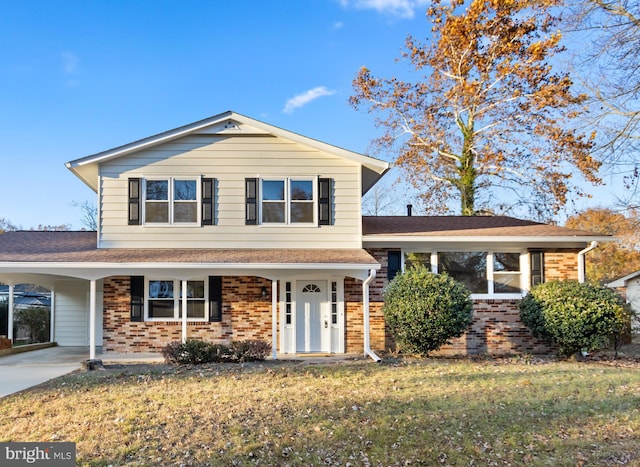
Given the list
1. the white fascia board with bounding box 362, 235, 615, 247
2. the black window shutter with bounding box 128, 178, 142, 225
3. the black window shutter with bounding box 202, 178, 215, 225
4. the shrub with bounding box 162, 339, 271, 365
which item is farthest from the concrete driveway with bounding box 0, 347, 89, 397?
the white fascia board with bounding box 362, 235, 615, 247

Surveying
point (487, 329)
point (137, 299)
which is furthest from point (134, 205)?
point (487, 329)

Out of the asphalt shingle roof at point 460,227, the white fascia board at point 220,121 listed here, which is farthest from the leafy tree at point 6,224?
the asphalt shingle roof at point 460,227

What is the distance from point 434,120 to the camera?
22891mm

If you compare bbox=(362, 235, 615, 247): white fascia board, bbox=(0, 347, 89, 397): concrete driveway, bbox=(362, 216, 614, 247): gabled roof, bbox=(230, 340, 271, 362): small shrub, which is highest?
bbox=(362, 216, 614, 247): gabled roof

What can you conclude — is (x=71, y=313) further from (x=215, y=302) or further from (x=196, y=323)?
(x=215, y=302)

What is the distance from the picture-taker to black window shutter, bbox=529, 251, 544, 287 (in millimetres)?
12203

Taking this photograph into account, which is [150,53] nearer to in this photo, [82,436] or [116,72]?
[116,72]

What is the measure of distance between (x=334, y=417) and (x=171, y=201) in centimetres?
762

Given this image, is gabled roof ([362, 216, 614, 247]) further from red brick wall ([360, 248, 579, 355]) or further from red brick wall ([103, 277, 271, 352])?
red brick wall ([103, 277, 271, 352])

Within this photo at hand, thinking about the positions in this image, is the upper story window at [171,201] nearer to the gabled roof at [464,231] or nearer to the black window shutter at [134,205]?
the black window shutter at [134,205]

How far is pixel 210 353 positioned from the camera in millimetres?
9812

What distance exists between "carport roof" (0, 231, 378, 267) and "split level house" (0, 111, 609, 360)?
0.46 ft

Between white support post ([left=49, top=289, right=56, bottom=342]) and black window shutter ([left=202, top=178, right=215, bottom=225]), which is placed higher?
black window shutter ([left=202, top=178, right=215, bottom=225])

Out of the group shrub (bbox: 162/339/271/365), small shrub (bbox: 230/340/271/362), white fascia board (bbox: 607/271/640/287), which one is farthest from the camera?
white fascia board (bbox: 607/271/640/287)
